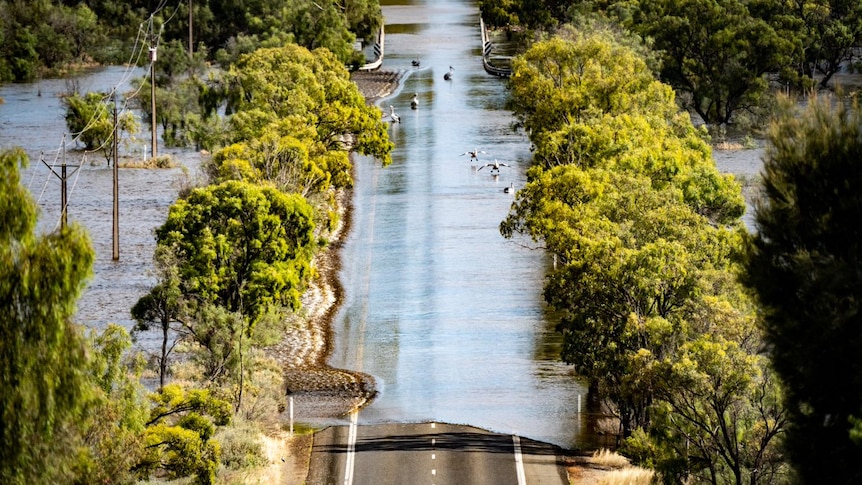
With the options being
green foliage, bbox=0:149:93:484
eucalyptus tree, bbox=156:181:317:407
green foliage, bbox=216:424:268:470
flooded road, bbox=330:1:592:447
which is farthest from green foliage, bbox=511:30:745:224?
green foliage, bbox=0:149:93:484

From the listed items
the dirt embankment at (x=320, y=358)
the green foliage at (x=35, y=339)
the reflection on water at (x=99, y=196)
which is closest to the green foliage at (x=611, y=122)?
the dirt embankment at (x=320, y=358)

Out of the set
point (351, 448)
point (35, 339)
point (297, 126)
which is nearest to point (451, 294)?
point (297, 126)

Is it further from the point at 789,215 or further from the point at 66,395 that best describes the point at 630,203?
the point at 66,395

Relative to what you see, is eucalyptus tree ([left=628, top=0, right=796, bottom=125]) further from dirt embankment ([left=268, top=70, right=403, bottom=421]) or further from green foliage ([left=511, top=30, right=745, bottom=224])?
dirt embankment ([left=268, top=70, right=403, bottom=421])

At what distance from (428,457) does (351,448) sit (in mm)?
2927

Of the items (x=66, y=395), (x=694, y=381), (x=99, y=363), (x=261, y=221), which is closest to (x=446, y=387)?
(x=261, y=221)

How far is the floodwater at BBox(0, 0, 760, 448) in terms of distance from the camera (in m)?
62.3

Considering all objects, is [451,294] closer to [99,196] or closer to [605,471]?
[99,196]

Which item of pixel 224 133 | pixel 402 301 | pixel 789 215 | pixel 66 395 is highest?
pixel 789 215

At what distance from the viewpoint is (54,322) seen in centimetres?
2703

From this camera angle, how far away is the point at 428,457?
2073 inches

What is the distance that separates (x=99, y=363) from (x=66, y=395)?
8099 millimetres

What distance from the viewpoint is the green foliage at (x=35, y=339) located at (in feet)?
87.0

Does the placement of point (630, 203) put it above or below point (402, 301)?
above
